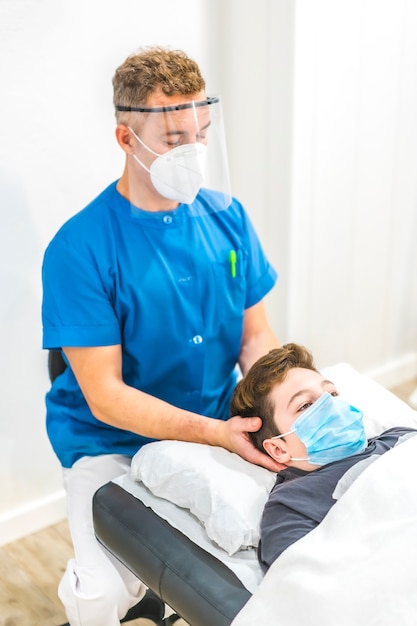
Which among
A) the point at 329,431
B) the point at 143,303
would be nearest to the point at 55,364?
the point at 143,303

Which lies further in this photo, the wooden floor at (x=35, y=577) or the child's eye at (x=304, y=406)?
the wooden floor at (x=35, y=577)

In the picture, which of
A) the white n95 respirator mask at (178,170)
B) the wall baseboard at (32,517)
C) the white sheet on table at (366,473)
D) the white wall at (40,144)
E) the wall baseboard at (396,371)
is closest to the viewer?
the white sheet on table at (366,473)

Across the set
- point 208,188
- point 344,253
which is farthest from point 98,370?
point 344,253

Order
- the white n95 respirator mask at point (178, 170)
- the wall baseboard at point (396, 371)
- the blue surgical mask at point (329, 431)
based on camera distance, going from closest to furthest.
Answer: the blue surgical mask at point (329, 431) < the white n95 respirator mask at point (178, 170) < the wall baseboard at point (396, 371)

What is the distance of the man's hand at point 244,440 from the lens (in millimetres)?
1636

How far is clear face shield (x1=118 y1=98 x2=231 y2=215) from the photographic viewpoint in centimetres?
165

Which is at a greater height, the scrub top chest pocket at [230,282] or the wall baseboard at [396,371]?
the scrub top chest pocket at [230,282]

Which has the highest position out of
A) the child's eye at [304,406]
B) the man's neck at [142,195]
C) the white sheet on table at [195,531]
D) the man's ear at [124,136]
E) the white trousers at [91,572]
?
the man's ear at [124,136]

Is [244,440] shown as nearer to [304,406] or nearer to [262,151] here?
[304,406]

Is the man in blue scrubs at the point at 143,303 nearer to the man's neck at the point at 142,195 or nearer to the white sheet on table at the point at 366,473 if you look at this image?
the man's neck at the point at 142,195

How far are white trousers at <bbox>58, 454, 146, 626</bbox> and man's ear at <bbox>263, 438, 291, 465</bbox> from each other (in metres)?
0.38

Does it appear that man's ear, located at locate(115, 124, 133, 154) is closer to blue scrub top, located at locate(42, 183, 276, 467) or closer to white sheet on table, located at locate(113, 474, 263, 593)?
blue scrub top, located at locate(42, 183, 276, 467)

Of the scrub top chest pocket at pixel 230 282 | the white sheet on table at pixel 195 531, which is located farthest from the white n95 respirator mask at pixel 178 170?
the white sheet on table at pixel 195 531

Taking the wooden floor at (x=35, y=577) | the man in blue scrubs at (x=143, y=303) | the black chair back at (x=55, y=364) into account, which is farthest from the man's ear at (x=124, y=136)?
the wooden floor at (x=35, y=577)
